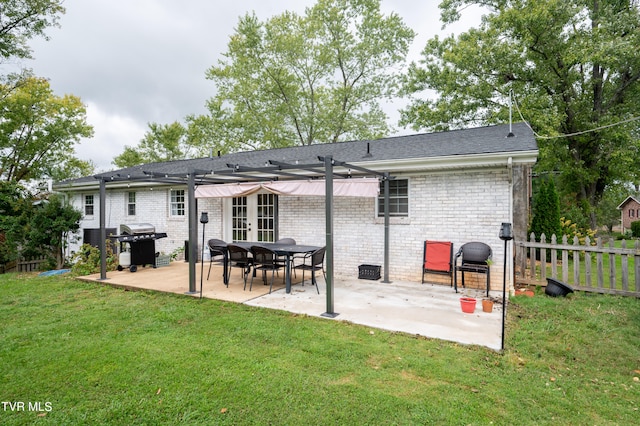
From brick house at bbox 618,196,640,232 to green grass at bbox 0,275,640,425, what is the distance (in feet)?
155

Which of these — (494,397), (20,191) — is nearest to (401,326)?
(494,397)

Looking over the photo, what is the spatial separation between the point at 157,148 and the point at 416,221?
29.2 metres

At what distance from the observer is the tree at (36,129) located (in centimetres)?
1841

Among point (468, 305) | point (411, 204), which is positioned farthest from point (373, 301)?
point (411, 204)

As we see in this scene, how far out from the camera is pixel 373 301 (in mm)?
6145

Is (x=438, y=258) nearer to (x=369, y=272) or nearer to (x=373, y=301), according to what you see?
(x=369, y=272)

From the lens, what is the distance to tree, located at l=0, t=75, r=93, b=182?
60.4ft

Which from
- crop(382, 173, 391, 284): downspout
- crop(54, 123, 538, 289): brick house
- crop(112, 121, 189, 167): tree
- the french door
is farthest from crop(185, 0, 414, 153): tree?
crop(382, 173, 391, 284): downspout

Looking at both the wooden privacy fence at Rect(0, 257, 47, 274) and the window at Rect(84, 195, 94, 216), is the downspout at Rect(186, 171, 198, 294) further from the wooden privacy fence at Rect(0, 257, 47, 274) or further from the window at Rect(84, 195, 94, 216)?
the window at Rect(84, 195, 94, 216)

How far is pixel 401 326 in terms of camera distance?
4797 mm

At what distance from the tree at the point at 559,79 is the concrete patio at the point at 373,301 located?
11514 millimetres

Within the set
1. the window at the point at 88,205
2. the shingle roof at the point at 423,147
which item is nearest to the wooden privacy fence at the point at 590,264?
the shingle roof at the point at 423,147

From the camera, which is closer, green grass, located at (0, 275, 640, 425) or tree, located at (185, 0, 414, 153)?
green grass, located at (0, 275, 640, 425)

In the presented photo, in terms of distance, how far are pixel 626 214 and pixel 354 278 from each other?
49297mm
